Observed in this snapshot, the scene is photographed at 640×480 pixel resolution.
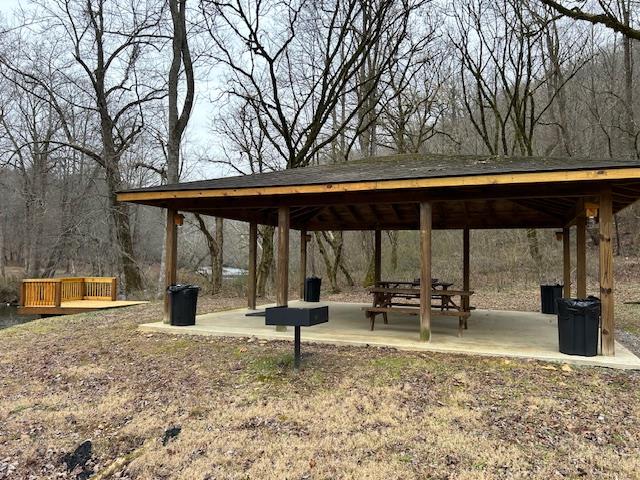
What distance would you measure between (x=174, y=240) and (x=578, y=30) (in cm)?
1757

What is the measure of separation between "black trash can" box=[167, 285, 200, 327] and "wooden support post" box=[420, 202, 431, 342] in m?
3.89

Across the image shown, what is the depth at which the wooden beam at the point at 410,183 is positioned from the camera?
5.40 m

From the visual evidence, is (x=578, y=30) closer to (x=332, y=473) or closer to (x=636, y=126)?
(x=636, y=126)

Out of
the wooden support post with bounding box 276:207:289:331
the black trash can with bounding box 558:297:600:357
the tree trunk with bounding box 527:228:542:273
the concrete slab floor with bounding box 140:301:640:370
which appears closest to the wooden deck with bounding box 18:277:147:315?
the concrete slab floor with bounding box 140:301:640:370

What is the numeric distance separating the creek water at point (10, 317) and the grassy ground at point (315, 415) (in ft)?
29.7


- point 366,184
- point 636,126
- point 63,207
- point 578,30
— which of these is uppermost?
point 578,30

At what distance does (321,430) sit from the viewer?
4.09m

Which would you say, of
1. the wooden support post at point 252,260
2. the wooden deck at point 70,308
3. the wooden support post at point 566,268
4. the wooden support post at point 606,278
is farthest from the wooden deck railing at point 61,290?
the wooden support post at point 606,278

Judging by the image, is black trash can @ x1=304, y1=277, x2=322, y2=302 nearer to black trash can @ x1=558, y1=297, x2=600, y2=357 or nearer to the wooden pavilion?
the wooden pavilion

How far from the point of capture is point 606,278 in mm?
5855

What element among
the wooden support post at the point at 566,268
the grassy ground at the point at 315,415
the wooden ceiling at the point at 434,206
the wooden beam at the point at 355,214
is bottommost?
the grassy ground at the point at 315,415

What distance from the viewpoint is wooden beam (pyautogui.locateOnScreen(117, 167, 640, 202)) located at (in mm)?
5398

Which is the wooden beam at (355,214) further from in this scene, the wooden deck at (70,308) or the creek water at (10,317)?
the creek water at (10,317)

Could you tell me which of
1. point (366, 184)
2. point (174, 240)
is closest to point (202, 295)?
point (174, 240)
